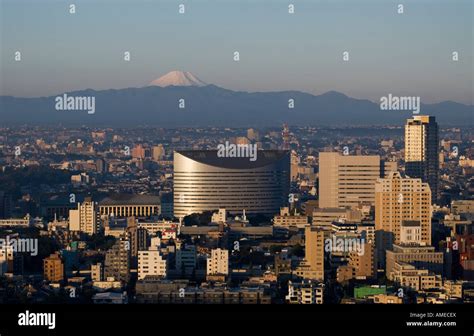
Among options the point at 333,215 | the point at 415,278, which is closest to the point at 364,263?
the point at 415,278

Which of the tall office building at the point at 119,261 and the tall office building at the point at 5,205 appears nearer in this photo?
the tall office building at the point at 119,261

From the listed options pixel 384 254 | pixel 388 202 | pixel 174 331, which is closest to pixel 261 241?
pixel 388 202

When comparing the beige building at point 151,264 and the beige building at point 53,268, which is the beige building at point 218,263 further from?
the beige building at point 53,268

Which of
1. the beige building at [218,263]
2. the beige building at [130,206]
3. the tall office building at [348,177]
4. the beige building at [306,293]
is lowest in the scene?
the beige building at [306,293]

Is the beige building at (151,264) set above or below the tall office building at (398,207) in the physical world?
below

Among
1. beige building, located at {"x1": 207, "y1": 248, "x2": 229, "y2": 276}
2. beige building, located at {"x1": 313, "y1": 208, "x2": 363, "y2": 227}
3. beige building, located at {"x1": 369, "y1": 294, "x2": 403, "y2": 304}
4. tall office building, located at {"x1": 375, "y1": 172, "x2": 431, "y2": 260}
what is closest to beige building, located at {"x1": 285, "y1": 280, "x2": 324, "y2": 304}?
beige building, located at {"x1": 369, "y1": 294, "x2": 403, "y2": 304}

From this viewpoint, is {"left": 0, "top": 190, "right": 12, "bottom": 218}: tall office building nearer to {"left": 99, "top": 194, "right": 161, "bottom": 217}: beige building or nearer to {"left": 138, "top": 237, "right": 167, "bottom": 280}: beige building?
{"left": 99, "top": 194, "right": 161, "bottom": 217}: beige building

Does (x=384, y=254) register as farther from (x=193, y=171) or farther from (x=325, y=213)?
(x=193, y=171)

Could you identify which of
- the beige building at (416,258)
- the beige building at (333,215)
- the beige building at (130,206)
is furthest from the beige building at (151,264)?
the beige building at (130,206)
